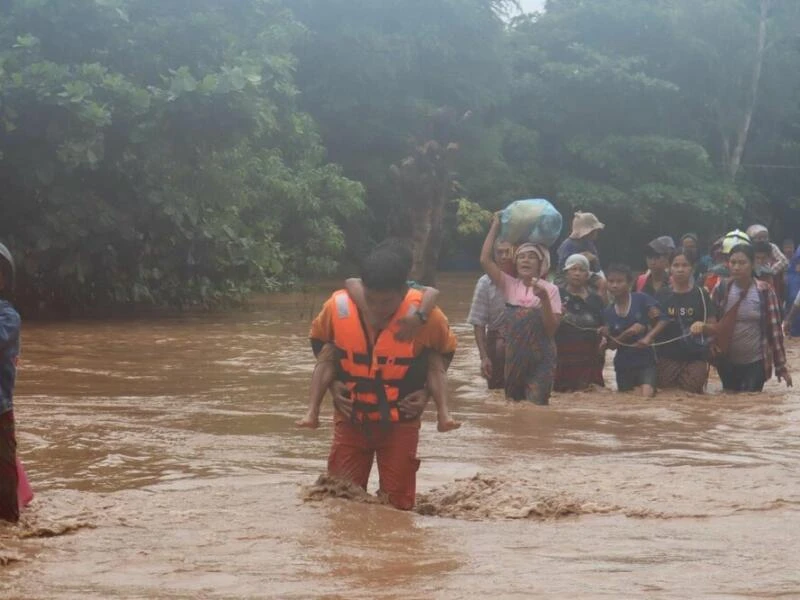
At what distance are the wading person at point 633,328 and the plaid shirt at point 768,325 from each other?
699 millimetres

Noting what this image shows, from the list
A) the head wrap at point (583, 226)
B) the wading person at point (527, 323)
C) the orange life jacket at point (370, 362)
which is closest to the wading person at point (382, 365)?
the orange life jacket at point (370, 362)

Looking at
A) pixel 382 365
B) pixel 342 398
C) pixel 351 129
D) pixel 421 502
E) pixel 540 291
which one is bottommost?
pixel 421 502

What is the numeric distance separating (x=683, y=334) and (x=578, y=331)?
0.96m

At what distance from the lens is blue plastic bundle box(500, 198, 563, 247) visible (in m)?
11.4

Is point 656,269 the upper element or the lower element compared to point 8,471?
upper

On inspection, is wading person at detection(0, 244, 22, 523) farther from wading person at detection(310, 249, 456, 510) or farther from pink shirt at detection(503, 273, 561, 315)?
pink shirt at detection(503, 273, 561, 315)

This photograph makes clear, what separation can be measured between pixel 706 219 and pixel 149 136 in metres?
30.9

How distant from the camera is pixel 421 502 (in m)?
7.46

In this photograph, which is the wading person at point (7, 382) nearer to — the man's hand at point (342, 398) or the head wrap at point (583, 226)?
the man's hand at point (342, 398)

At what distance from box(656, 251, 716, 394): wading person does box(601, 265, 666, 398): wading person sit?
14 centimetres

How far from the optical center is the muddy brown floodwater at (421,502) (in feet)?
18.5

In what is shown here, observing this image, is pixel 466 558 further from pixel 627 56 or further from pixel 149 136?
pixel 627 56

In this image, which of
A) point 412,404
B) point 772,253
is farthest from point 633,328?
point 772,253

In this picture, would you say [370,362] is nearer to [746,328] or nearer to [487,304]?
[487,304]
